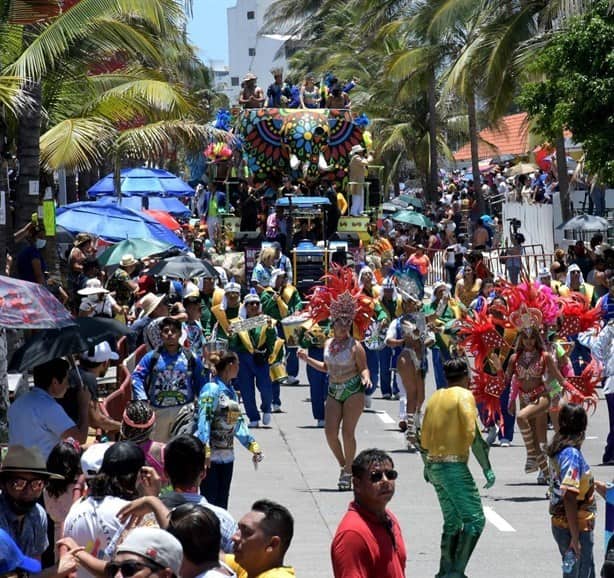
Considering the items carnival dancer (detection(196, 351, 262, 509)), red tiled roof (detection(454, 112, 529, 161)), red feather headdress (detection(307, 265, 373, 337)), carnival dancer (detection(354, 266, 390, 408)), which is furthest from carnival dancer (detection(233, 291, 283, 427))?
red tiled roof (detection(454, 112, 529, 161))

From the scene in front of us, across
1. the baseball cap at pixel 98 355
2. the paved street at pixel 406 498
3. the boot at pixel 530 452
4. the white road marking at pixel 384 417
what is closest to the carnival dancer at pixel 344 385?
the paved street at pixel 406 498

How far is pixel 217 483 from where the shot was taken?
10.8 meters

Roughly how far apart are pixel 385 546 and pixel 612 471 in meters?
8.24

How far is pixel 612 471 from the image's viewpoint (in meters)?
14.7

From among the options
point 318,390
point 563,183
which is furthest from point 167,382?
point 563,183

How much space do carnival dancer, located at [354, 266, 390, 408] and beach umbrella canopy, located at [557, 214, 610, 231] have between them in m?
11.4

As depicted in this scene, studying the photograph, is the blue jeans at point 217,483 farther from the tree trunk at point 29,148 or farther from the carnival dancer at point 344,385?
the tree trunk at point 29,148

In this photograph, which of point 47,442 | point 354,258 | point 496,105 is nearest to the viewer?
point 47,442

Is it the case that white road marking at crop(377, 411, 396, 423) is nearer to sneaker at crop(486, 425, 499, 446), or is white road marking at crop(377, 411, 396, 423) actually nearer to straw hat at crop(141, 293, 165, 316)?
sneaker at crop(486, 425, 499, 446)

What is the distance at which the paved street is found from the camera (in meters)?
10.9

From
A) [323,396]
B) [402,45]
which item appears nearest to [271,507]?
[323,396]

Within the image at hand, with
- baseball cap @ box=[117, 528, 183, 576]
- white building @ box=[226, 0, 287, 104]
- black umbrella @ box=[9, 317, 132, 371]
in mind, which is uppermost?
white building @ box=[226, 0, 287, 104]

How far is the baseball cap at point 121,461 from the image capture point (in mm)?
7031

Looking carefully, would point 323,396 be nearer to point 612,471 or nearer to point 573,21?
point 612,471
